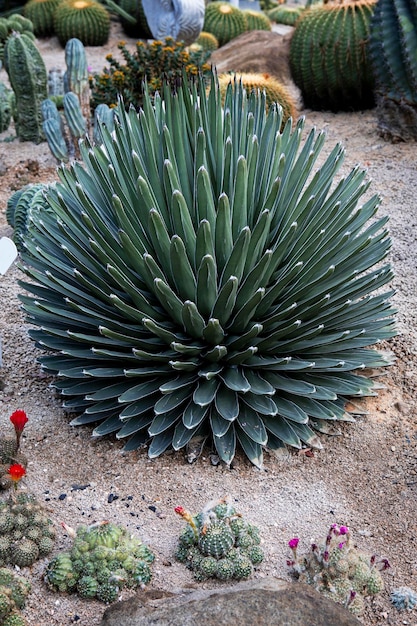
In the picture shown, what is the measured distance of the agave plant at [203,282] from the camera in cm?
342

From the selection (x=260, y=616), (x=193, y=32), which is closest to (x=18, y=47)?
(x=193, y=32)

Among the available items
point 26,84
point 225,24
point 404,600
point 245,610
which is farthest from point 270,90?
point 225,24

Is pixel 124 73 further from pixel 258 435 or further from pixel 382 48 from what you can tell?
pixel 258 435

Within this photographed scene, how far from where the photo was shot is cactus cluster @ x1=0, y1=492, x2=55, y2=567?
9.48 ft

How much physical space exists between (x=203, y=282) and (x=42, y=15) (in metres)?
11.4

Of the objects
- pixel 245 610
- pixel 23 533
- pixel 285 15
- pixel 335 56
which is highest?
pixel 245 610

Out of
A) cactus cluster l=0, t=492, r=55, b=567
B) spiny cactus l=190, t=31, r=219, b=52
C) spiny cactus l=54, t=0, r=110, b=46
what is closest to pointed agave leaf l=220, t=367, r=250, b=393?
cactus cluster l=0, t=492, r=55, b=567

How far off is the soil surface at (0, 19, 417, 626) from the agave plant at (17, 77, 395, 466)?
134mm

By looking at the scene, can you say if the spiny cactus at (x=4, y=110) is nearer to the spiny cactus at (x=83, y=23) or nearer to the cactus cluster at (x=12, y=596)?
the spiny cactus at (x=83, y=23)

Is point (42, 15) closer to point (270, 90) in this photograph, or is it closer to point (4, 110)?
point (4, 110)

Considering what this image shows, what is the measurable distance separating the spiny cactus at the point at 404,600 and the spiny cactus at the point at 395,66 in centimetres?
499

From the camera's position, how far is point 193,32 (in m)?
9.72

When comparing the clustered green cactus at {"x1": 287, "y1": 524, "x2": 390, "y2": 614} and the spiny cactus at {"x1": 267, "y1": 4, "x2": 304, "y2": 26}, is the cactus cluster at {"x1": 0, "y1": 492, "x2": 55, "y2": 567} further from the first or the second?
the spiny cactus at {"x1": 267, "y1": 4, "x2": 304, "y2": 26}

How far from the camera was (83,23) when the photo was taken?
12.6m
